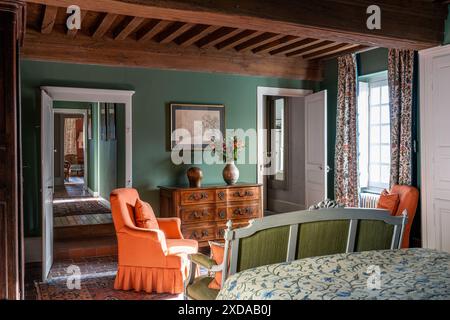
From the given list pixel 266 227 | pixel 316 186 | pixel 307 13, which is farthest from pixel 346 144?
pixel 266 227

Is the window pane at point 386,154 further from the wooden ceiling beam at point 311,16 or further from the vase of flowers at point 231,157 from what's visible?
the vase of flowers at point 231,157

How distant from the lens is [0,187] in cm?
318

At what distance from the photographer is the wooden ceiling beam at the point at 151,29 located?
201 inches

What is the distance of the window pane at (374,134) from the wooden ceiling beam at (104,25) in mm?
3670

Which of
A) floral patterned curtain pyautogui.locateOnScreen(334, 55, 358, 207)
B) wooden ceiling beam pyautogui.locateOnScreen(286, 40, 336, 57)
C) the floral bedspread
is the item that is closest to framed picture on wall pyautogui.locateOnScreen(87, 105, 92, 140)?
wooden ceiling beam pyautogui.locateOnScreen(286, 40, 336, 57)

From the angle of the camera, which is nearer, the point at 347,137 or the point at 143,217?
the point at 143,217

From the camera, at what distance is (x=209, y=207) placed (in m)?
5.94

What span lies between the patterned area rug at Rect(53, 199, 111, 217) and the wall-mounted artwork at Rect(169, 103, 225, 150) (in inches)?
107

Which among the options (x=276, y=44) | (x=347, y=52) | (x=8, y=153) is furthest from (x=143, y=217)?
(x=347, y=52)

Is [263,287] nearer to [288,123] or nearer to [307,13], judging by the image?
[307,13]

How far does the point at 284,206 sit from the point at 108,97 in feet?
13.0

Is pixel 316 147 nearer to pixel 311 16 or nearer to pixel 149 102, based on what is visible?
pixel 149 102

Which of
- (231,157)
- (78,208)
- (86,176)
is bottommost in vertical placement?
(78,208)

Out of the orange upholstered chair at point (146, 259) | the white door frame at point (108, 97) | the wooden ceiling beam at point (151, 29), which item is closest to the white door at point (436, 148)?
the orange upholstered chair at point (146, 259)
